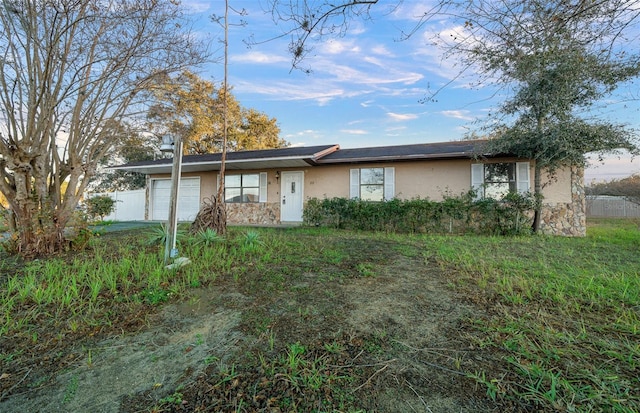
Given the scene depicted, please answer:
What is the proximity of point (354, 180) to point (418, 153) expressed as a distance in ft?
7.81

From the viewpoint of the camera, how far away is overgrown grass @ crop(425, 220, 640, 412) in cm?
139

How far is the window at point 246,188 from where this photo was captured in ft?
37.7

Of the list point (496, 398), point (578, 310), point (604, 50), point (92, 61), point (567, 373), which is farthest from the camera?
point (92, 61)

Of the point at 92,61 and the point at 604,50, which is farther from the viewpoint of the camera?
the point at 92,61

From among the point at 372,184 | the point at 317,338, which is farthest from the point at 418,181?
the point at 317,338

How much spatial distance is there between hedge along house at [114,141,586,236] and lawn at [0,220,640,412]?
5.91 m

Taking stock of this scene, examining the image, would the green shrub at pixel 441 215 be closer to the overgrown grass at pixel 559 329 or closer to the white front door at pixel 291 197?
the white front door at pixel 291 197

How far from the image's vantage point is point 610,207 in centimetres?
1564

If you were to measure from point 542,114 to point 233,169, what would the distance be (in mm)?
10711

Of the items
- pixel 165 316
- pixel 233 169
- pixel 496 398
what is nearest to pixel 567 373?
pixel 496 398

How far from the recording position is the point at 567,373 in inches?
59.9

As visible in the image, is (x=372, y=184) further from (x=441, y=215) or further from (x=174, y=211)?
(x=174, y=211)

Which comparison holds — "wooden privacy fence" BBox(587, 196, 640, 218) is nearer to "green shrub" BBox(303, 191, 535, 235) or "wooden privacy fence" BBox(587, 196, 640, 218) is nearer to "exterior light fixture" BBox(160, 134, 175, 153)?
"green shrub" BBox(303, 191, 535, 235)

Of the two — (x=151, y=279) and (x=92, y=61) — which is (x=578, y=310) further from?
(x=92, y=61)
